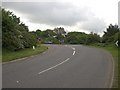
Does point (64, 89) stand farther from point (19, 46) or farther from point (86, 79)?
point (19, 46)

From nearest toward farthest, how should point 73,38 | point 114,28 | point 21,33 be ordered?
point 21,33 → point 114,28 → point 73,38

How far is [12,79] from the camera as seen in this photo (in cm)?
1502

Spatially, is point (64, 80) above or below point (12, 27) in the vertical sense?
below

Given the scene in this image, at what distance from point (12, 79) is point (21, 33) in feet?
88.8

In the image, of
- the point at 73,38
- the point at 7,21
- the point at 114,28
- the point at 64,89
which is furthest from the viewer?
the point at 73,38

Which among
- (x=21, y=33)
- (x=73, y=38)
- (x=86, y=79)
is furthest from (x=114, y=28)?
(x=86, y=79)

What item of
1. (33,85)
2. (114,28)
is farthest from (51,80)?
(114,28)

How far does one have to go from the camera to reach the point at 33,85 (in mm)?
13281

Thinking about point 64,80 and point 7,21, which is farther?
point 7,21

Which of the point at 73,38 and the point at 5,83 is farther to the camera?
the point at 73,38

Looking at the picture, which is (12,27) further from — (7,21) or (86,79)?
(86,79)

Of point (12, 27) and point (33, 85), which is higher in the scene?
point (12, 27)

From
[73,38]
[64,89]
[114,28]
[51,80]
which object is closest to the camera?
[64,89]

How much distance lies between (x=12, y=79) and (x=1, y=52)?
59.4ft
